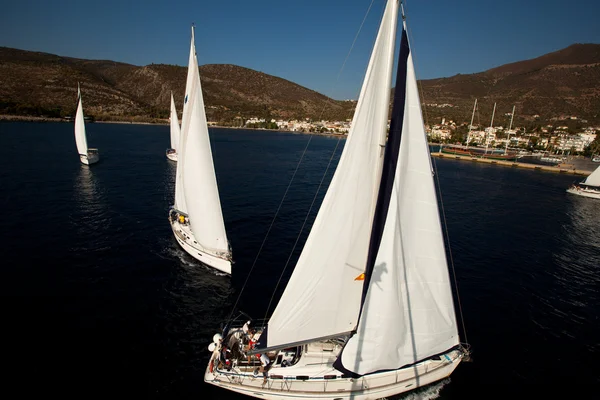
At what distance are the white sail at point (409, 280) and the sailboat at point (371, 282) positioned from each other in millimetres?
29

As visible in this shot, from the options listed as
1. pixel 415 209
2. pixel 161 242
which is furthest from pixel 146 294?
pixel 415 209

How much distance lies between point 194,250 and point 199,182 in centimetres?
468

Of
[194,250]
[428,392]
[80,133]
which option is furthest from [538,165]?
[80,133]

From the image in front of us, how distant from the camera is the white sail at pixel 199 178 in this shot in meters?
18.1

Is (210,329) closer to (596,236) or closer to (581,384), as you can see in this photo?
(581,384)

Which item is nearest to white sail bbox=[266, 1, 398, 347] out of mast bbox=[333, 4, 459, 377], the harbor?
mast bbox=[333, 4, 459, 377]

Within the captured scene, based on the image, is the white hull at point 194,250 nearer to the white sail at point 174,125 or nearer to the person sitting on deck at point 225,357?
the person sitting on deck at point 225,357

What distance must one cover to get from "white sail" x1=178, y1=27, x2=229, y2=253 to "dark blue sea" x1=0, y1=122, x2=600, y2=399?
2398 millimetres

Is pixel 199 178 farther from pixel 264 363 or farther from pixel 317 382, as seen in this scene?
pixel 317 382

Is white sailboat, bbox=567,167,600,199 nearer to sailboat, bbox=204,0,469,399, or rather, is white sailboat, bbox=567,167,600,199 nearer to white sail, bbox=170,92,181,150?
sailboat, bbox=204,0,469,399

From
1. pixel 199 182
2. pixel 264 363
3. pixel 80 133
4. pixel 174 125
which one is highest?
pixel 174 125

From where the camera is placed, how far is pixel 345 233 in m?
9.41

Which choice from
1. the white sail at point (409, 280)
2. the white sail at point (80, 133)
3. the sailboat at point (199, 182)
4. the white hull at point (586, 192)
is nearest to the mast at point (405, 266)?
the white sail at point (409, 280)

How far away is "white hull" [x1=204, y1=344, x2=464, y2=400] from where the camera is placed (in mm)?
10797
